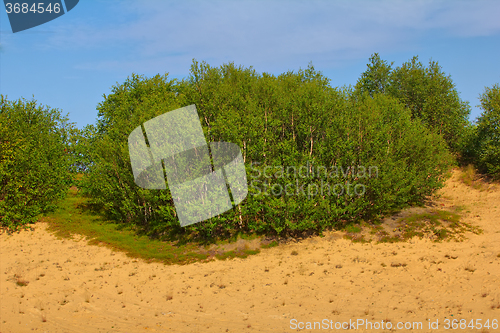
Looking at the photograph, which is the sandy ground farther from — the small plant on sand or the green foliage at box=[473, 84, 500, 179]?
the green foliage at box=[473, 84, 500, 179]

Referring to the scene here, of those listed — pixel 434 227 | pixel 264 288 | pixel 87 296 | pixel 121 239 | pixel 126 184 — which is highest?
pixel 126 184

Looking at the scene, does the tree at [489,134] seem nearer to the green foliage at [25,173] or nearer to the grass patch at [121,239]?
the grass patch at [121,239]

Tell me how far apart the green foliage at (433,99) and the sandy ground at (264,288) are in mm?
20158

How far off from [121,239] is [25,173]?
32.5ft

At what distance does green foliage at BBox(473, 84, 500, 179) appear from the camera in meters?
37.0

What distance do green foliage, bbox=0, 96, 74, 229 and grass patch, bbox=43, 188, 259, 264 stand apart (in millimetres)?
1776

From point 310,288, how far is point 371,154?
485 inches

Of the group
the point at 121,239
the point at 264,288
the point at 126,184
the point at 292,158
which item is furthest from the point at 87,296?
the point at 292,158

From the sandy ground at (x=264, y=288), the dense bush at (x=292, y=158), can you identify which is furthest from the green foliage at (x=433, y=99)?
the sandy ground at (x=264, y=288)

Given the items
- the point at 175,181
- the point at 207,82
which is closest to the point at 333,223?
the point at 175,181

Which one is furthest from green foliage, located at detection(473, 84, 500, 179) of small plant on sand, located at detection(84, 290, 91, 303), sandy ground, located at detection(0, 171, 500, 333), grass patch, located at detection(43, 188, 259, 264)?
small plant on sand, located at detection(84, 290, 91, 303)

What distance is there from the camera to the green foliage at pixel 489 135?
121 ft

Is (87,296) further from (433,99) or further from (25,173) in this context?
(433,99)

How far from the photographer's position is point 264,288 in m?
19.6
